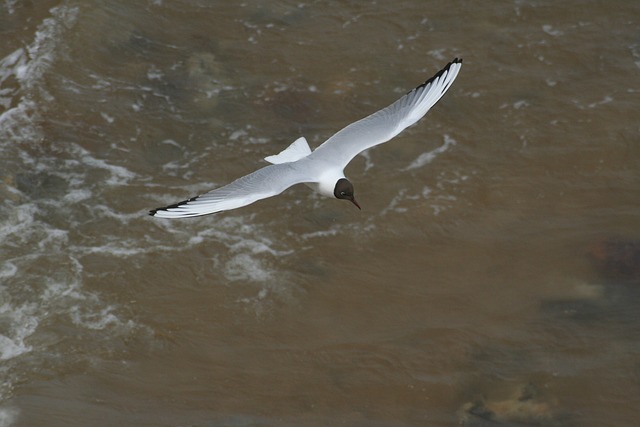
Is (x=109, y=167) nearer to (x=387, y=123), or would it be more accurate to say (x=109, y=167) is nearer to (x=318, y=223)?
(x=318, y=223)

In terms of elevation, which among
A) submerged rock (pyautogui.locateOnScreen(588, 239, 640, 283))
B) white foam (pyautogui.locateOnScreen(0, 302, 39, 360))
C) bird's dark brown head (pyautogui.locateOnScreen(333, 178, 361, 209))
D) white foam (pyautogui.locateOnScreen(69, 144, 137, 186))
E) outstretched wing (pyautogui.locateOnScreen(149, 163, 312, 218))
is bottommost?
submerged rock (pyautogui.locateOnScreen(588, 239, 640, 283))

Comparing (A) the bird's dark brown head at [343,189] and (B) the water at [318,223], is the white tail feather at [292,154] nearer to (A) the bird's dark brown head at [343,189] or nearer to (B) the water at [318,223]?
(A) the bird's dark brown head at [343,189]

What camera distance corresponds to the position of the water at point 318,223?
625 centimetres

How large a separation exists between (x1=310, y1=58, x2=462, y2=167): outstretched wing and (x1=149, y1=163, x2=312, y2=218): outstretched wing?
359 millimetres

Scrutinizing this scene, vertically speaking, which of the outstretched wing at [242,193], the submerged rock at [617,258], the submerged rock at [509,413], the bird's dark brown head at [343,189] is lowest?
the submerged rock at [509,413]

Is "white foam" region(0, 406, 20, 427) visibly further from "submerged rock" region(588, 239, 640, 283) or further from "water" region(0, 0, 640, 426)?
"submerged rock" region(588, 239, 640, 283)

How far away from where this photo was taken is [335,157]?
21.3ft

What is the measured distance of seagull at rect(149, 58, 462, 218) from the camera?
6.00 metres

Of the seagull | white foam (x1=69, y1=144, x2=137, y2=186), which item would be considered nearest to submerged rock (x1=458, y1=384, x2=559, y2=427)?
the seagull

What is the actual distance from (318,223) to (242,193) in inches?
66.3

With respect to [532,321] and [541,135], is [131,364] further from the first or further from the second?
[541,135]

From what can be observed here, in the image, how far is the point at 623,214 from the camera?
7.42m

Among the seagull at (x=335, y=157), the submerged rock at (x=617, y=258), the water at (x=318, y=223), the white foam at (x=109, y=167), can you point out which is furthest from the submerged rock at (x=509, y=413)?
the white foam at (x=109, y=167)

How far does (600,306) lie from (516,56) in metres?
3.20
